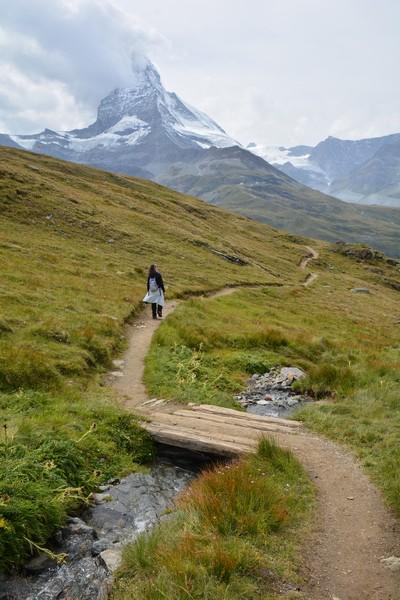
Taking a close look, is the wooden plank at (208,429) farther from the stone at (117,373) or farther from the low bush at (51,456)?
the stone at (117,373)

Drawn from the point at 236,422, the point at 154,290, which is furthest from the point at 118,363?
the point at 154,290

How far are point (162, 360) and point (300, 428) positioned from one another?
7058 millimetres

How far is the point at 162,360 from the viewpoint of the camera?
1839 cm

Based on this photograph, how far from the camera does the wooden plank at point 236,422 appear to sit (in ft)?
40.9

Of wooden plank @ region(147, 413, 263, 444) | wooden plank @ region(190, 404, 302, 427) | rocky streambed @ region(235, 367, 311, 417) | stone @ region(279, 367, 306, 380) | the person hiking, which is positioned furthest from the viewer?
the person hiking

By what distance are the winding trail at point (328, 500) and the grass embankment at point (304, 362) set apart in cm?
48

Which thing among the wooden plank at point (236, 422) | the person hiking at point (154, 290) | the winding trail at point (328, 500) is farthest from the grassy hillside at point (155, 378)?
the person hiking at point (154, 290)

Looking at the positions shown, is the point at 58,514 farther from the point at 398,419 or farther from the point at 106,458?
the point at 398,419

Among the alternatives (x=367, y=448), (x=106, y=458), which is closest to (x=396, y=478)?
(x=367, y=448)

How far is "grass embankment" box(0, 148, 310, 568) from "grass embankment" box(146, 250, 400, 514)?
2.96 meters

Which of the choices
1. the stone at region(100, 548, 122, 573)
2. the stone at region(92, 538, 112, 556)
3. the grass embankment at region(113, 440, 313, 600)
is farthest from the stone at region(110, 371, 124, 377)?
the stone at region(100, 548, 122, 573)

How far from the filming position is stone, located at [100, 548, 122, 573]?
283 inches

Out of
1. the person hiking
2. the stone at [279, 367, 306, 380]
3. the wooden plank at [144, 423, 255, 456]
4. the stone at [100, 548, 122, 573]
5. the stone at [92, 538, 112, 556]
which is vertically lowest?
the stone at [92, 538, 112, 556]

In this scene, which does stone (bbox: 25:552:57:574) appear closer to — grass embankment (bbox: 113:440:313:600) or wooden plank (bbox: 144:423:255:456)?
→ grass embankment (bbox: 113:440:313:600)
